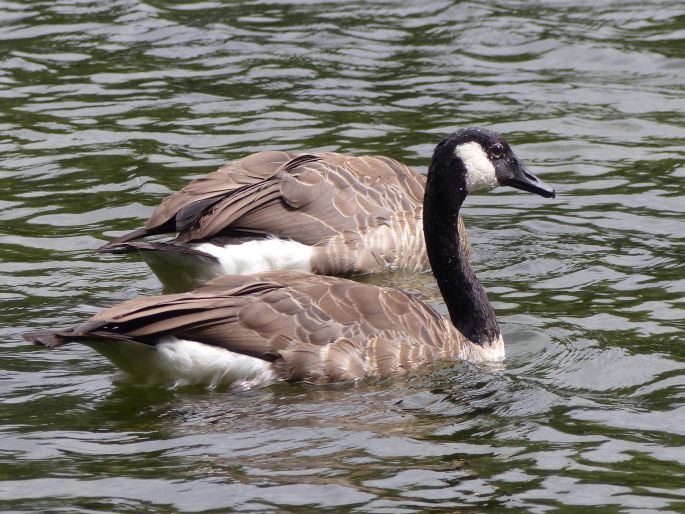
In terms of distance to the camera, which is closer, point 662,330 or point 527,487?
point 527,487

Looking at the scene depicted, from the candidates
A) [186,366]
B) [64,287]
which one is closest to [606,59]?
[64,287]

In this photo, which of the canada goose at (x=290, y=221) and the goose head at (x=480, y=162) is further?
the canada goose at (x=290, y=221)

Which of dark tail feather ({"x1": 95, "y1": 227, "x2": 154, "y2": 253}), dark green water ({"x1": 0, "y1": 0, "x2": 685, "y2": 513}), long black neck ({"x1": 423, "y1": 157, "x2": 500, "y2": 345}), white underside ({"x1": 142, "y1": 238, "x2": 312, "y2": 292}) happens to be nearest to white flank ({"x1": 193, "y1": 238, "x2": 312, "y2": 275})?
white underside ({"x1": 142, "y1": 238, "x2": 312, "y2": 292})

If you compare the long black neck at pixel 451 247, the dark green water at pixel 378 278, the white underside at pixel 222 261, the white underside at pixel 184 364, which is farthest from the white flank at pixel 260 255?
the white underside at pixel 184 364

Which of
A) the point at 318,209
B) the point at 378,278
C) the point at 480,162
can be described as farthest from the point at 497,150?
the point at 378,278

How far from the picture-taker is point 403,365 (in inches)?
345

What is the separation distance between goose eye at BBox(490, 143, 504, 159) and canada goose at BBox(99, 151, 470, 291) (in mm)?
1437

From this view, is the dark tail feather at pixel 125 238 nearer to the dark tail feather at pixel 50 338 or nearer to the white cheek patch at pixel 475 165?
the dark tail feather at pixel 50 338

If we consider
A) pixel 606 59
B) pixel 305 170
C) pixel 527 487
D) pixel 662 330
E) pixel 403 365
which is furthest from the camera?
pixel 606 59

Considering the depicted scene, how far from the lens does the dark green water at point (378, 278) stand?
711cm

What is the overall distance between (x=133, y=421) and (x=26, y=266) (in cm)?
323

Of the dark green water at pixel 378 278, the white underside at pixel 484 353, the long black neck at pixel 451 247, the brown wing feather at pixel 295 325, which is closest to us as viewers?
the dark green water at pixel 378 278

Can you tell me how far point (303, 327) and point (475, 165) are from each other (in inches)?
78.5

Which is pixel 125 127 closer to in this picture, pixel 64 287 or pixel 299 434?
pixel 64 287
